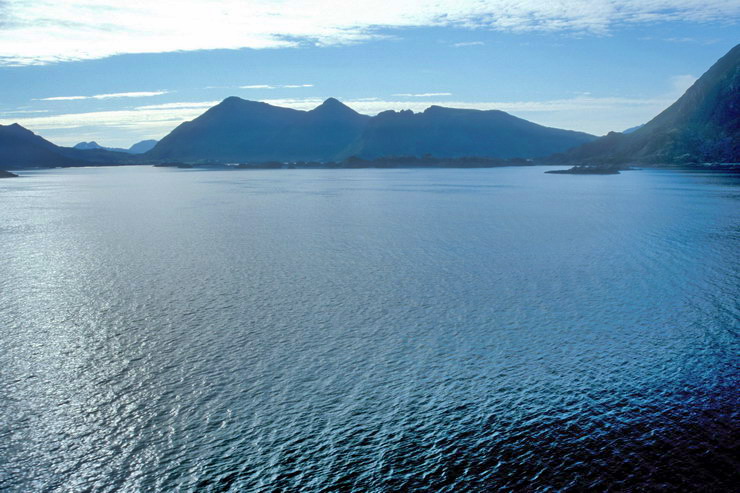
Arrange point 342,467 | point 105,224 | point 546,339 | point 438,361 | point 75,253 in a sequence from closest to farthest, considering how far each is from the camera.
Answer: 1. point 342,467
2. point 438,361
3. point 546,339
4. point 75,253
5. point 105,224

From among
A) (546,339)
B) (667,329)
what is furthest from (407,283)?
(667,329)

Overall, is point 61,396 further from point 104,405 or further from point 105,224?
point 105,224

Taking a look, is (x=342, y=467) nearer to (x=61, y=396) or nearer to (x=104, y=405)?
(x=104, y=405)

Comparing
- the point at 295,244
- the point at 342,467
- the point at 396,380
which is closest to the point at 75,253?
the point at 295,244

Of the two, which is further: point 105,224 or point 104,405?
point 105,224

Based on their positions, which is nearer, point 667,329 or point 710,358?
point 710,358

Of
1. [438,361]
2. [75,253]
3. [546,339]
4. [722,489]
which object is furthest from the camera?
[75,253]
